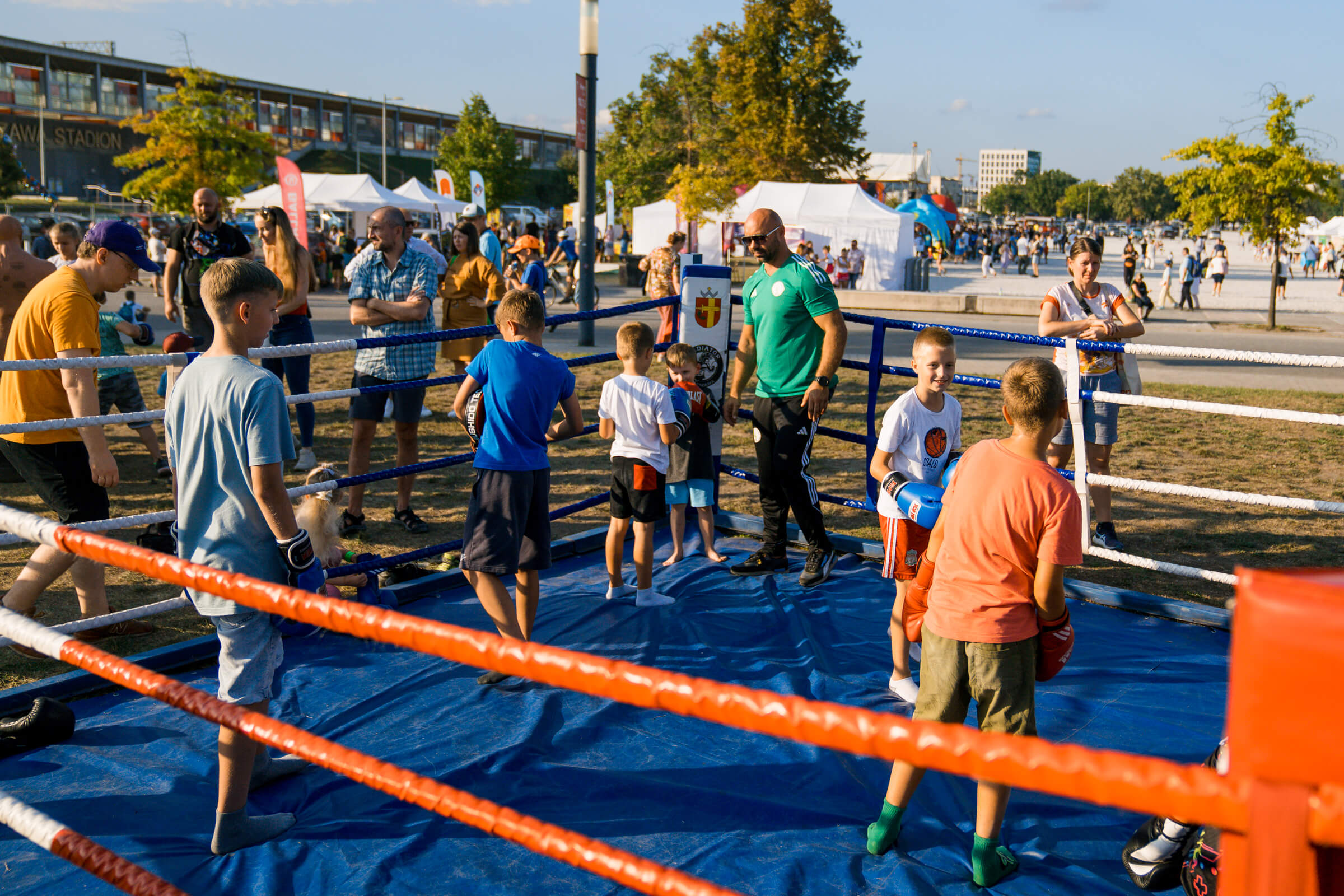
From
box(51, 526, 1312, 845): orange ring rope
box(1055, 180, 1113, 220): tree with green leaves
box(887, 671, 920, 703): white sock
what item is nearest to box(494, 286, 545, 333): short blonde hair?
box(887, 671, 920, 703): white sock

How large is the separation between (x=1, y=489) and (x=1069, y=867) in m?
7.60

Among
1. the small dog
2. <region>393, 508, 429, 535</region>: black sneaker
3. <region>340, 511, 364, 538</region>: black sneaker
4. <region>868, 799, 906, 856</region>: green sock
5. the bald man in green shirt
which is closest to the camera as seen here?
<region>868, 799, 906, 856</region>: green sock

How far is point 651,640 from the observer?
4699 millimetres

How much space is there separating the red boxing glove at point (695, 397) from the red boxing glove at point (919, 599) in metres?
2.34

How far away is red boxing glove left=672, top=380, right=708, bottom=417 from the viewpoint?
549cm

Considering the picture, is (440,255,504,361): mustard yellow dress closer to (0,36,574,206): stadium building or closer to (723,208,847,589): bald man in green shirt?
(723,208,847,589): bald man in green shirt

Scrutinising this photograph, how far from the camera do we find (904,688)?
4.11 metres

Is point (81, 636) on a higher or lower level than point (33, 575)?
lower

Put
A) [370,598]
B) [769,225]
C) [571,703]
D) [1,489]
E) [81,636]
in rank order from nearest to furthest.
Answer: [571,703]
[81,636]
[370,598]
[769,225]
[1,489]

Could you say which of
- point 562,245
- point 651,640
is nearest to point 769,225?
point 651,640

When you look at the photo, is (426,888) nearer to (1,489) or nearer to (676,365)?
(676,365)

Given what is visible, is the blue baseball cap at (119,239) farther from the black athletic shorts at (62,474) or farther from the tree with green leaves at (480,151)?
the tree with green leaves at (480,151)

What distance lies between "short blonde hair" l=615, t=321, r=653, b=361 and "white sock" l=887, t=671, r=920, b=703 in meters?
1.95

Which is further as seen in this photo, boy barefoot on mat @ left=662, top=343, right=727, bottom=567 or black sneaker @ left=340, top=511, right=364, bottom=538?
black sneaker @ left=340, top=511, right=364, bottom=538
